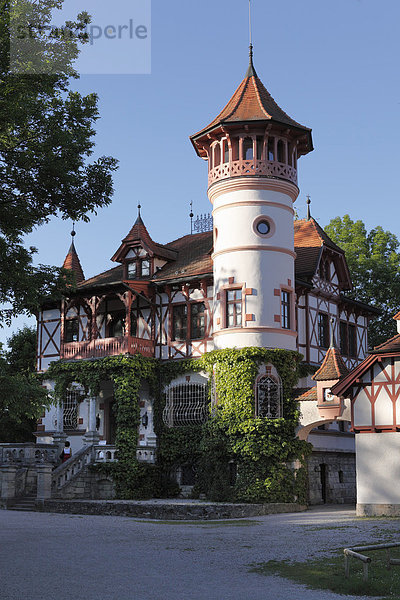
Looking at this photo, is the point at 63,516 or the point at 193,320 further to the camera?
the point at 193,320

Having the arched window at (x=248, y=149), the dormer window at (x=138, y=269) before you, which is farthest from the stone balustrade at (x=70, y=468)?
the arched window at (x=248, y=149)

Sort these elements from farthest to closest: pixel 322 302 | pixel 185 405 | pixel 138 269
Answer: pixel 138 269 → pixel 322 302 → pixel 185 405

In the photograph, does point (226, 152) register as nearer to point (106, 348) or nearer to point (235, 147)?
point (235, 147)

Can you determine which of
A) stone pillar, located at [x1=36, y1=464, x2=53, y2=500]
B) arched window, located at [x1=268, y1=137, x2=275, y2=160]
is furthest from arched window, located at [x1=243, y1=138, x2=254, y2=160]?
stone pillar, located at [x1=36, y1=464, x2=53, y2=500]

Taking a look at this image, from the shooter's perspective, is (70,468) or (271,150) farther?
(271,150)

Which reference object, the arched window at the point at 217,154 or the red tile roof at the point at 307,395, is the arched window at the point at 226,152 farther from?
the red tile roof at the point at 307,395

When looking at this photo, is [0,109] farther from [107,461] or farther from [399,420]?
[107,461]

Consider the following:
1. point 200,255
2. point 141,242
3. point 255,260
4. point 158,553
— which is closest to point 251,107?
point 255,260

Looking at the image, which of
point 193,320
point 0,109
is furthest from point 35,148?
point 193,320

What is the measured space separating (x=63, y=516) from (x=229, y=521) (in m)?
5.06

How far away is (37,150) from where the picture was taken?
49.6ft

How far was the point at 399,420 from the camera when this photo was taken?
78.8ft

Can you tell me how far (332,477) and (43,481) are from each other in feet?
38.0

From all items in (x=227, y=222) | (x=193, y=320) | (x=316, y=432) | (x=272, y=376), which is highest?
(x=227, y=222)
